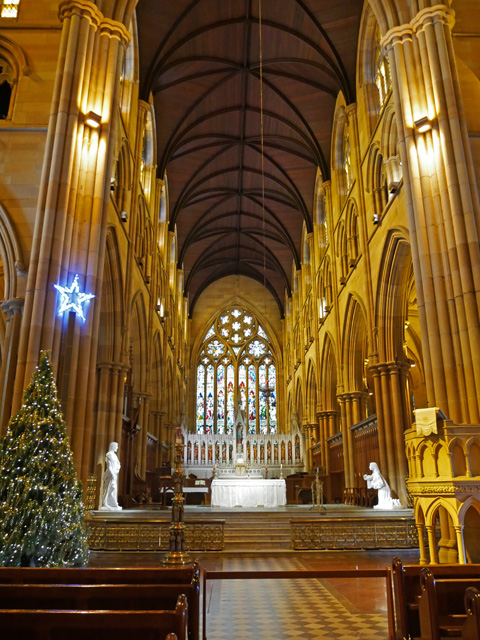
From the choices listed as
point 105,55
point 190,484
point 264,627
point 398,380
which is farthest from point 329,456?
point 264,627

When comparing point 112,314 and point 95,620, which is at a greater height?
point 112,314

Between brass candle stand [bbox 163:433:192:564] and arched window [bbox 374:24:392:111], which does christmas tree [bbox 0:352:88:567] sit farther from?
arched window [bbox 374:24:392:111]

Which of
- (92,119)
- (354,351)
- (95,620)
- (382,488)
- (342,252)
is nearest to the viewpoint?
(95,620)

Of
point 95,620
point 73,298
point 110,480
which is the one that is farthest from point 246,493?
point 95,620

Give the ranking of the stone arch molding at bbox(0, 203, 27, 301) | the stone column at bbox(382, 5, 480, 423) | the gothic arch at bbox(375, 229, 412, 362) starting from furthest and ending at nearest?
the gothic arch at bbox(375, 229, 412, 362), the stone arch molding at bbox(0, 203, 27, 301), the stone column at bbox(382, 5, 480, 423)

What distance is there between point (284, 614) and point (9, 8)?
45.8 ft

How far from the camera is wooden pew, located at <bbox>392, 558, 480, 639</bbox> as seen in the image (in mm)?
3678

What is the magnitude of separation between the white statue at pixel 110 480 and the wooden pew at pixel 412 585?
31.8 ft

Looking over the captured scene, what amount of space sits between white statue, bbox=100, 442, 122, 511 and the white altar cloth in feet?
10.5

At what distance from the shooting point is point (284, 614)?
5.14 metres

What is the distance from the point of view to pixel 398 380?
14.7 meters

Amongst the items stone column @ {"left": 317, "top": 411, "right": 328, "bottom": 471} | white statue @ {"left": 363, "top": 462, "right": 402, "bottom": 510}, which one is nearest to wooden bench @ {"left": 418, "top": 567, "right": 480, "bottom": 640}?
white statue @ {"left": 363, "top": 462, "right": 402, "bottom": 510}

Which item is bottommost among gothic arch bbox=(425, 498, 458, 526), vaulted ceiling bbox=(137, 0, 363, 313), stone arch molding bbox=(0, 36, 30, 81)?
gothic arch bbox=(425, 498, 458, 526)

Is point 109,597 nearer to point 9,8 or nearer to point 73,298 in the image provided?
point 73,298
